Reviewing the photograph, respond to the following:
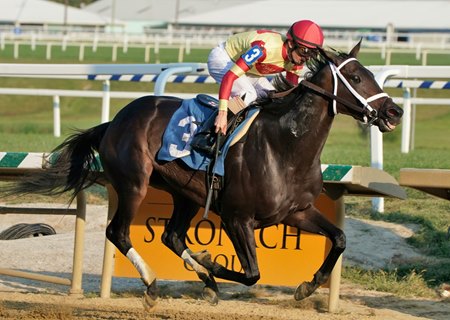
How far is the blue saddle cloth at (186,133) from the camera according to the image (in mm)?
6147

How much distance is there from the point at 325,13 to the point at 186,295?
67.9 metres

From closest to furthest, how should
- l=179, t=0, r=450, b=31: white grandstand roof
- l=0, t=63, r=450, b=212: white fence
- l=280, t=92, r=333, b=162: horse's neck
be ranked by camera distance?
l=280, t=92, r=333, b=162: horse's neck → l=0, t=63, r=450, b=212: white fence → l=179, t=0, r=450, b=31: white grandstand roof

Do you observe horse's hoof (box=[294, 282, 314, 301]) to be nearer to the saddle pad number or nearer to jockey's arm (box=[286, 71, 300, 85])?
jockey's arm (box=[286, 71, 300, 85])

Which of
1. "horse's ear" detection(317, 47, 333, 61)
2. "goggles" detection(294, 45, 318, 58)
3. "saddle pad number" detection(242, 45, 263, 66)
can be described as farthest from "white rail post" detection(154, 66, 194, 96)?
"horse's ear" detection(317, 47, 333, 61)

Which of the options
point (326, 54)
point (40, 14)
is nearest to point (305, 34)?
point (326, 54)

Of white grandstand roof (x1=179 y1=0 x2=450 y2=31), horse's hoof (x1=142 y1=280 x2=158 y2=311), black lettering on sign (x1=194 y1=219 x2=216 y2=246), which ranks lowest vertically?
horse's hoof (x1=142 y1=280 x2=158 y2=311)

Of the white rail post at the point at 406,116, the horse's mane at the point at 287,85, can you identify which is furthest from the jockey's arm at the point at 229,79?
the white rail post at the point at 406,116

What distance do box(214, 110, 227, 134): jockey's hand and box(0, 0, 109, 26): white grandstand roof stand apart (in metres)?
67.7

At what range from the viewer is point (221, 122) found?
5.95m

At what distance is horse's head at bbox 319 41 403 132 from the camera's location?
5672 millimetres

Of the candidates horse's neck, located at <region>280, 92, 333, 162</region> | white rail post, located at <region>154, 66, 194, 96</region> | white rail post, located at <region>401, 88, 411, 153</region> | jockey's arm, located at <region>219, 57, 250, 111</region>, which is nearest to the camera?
horse's neck, located at <region>280, 92, 333, 162</region>

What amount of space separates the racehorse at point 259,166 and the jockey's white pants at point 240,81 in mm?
211

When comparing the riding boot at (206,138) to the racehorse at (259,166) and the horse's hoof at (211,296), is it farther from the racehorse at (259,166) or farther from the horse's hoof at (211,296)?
the horse's hoof at (211,296)

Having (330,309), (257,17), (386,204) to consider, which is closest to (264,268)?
(330,309)
